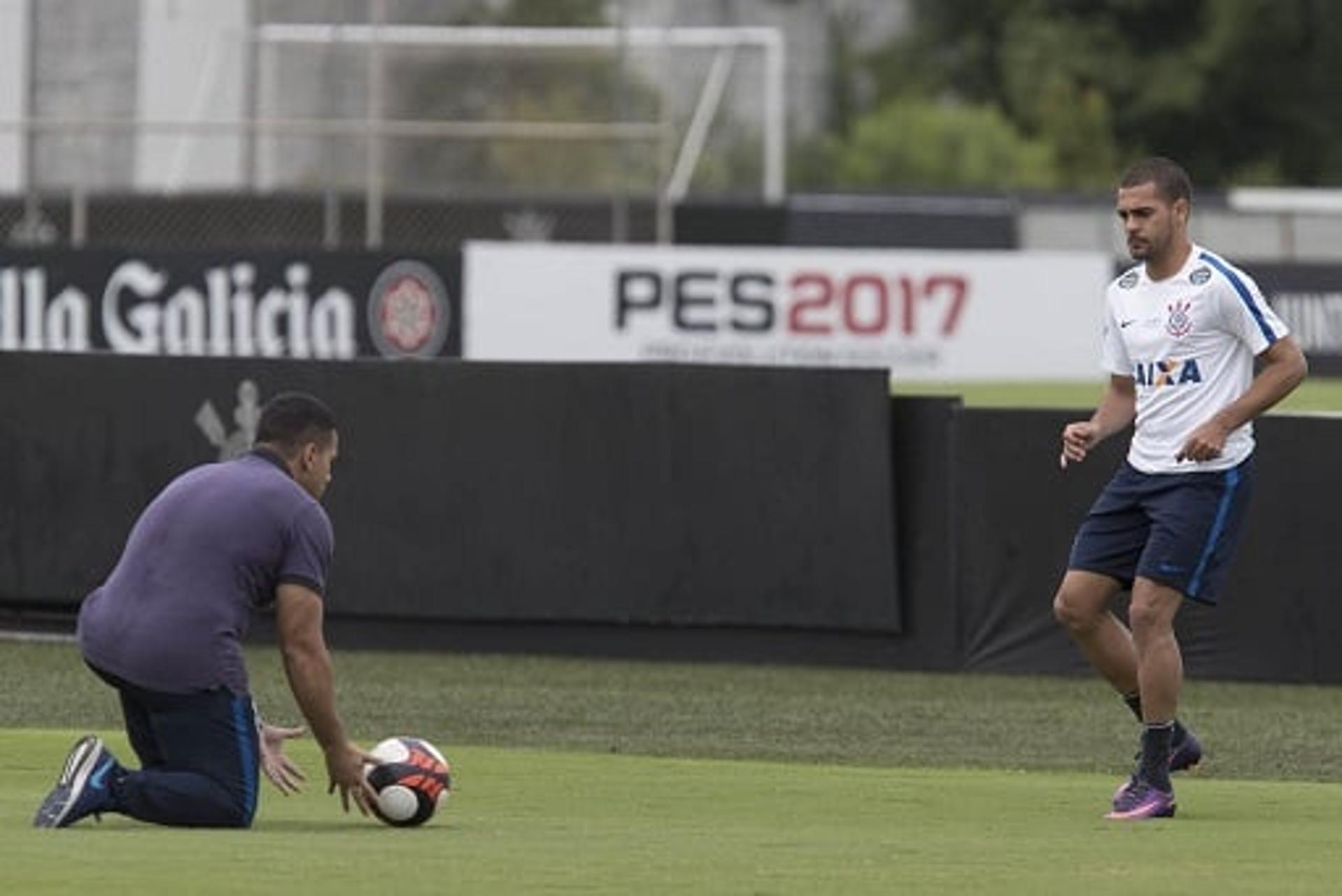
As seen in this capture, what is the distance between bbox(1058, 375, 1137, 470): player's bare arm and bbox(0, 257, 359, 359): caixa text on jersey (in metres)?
19.0

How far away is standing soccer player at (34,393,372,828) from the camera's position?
10742 millimetres

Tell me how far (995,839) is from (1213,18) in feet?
203

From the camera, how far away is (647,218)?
35.2 m

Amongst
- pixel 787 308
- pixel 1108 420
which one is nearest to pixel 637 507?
pixel 1108 420

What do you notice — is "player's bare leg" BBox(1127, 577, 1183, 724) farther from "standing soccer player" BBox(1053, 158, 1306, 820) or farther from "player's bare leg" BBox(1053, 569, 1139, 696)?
"player's bare leg" BBox(1053, 569, 1139, 696)

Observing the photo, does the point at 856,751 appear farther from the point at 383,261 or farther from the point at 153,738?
the point at 383,261

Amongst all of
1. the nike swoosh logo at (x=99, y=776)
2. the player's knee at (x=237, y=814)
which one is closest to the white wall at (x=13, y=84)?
the player's knee at (x=237, y=814)

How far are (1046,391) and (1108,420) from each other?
66.1ft

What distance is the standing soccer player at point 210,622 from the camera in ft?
35.2

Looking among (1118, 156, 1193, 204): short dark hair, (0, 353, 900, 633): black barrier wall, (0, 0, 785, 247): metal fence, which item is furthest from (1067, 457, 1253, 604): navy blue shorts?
(0, 0, 785, 247): metal fence

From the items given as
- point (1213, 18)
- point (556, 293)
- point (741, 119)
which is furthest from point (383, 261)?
point (1213, 18)

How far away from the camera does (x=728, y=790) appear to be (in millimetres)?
12570

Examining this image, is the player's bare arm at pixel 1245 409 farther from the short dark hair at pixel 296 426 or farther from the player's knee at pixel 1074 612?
the short dark hair at pixel 296 426

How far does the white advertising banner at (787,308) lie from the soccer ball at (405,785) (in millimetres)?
21625
